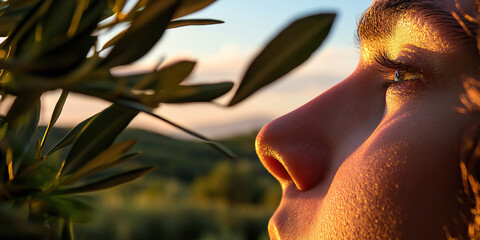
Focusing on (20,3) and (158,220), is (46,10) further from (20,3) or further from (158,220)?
(158,220)

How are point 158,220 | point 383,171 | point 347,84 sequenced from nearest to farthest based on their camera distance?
point 383,171, point 347,84, point 158,220

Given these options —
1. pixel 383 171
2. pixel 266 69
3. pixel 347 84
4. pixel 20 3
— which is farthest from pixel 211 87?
pixel 347 84

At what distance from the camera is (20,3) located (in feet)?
0.95

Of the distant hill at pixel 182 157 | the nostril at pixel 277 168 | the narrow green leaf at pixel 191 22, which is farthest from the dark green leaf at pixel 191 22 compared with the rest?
the distant hill at pixel 182 157

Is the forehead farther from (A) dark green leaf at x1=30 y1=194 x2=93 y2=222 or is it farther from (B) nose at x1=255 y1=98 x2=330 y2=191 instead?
(A) dark green leaf at x1=30 y1=194 x2=93 y2=222

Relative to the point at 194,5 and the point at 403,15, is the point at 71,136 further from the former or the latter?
the point at 403,15

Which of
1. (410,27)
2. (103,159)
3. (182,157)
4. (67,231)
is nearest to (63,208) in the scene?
(67,231)

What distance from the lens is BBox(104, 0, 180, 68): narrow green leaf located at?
0.69ft

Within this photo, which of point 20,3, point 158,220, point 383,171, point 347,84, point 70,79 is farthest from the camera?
point 158,220

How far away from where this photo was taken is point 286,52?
0.84 ft

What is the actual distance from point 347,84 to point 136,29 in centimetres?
59

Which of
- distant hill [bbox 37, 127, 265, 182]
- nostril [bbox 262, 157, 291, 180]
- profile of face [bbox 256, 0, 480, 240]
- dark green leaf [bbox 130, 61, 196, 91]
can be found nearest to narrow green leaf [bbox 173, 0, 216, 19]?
dark green leaf [bbox 130, 61, 196, 91]

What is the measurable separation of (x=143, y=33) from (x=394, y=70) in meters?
0.57

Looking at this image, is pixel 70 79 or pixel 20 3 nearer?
pixel 70 79
